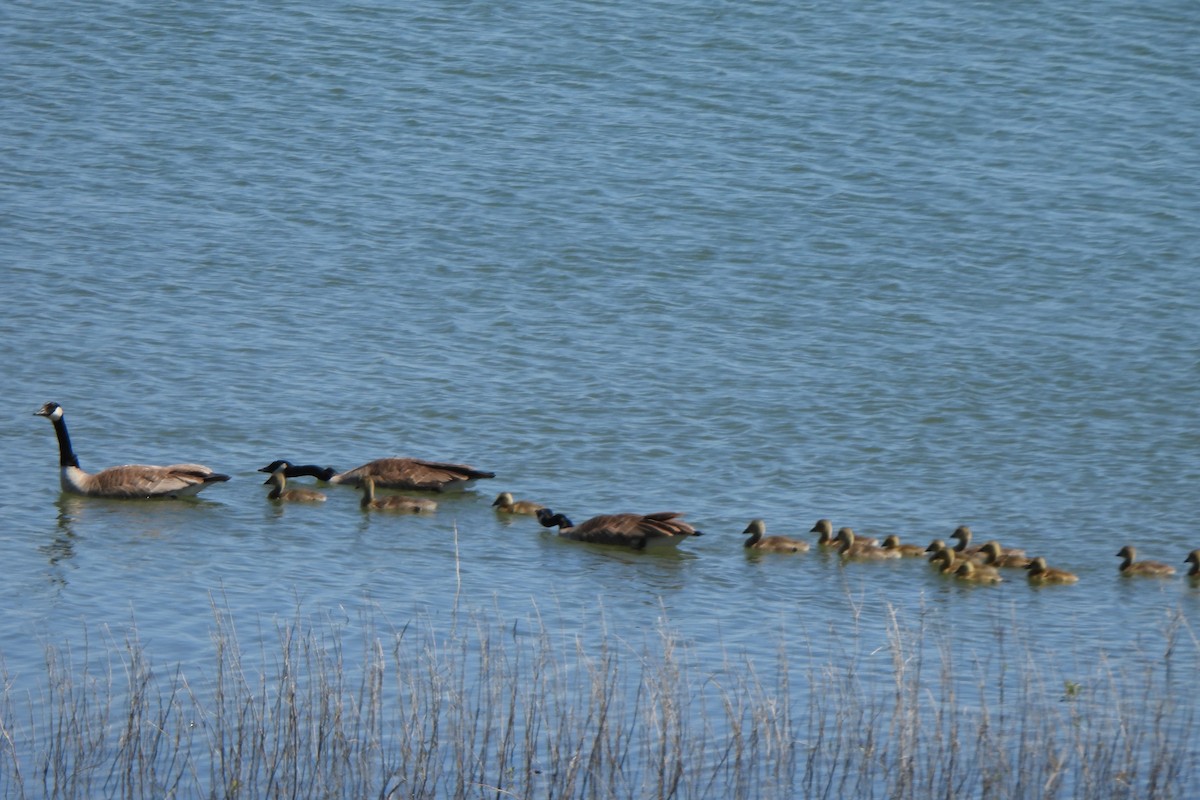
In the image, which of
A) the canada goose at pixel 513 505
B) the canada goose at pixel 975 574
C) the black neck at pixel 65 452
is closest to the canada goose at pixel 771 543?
the canada goose at pixel 975 574

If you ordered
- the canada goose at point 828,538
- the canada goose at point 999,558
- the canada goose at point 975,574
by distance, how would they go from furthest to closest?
the canada goose at point 828,538 → the canada goose at point 999,558 → the canada goose at point 975,574

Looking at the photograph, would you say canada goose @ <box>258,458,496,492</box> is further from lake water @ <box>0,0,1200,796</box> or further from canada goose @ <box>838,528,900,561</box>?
canada goose @ <box>838,528,900,561</box>

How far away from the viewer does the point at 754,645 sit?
11.6m

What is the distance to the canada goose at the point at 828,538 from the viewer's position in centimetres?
1416

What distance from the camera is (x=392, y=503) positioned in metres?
15.1

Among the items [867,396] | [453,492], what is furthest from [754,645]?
[867,396]

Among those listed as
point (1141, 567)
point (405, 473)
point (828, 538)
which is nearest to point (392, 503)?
point (405, 473)

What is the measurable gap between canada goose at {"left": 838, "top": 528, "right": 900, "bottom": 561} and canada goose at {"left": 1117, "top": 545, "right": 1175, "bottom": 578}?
62.3 inches

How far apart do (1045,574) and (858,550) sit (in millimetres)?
1304

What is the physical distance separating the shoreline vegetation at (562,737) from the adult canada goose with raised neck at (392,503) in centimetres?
467

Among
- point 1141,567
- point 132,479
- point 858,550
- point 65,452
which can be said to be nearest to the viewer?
Answer: point 1141,567

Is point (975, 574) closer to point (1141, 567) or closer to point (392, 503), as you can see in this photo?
point (1141, 567)

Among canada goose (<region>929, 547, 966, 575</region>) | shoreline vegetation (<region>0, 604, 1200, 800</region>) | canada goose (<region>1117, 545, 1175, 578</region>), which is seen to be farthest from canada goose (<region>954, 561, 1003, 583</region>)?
shoreline vegetation (<region>0, 604, 1200, 800</region>)

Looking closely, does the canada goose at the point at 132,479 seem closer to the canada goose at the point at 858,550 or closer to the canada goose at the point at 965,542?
the canada goose at the point at 858,550
